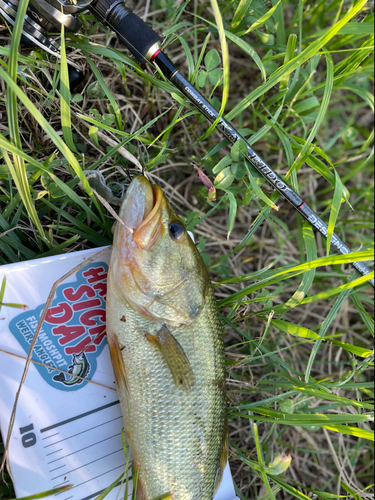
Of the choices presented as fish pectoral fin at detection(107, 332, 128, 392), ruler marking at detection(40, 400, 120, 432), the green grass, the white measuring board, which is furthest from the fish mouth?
ruler marking at detection(40, 400, 120, 432)

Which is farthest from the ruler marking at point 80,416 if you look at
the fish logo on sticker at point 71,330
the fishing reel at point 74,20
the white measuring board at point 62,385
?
the fishing reel at point 74,20

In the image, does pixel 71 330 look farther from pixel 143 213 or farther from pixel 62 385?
pixel 143 213

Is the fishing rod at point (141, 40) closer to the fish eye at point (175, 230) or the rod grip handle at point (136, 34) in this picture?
the rod grip handle at point (136, 34)

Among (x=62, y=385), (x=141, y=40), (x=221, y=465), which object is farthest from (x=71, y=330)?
(x=141, y=40)

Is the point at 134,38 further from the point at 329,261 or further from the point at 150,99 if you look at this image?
the point at 329,261

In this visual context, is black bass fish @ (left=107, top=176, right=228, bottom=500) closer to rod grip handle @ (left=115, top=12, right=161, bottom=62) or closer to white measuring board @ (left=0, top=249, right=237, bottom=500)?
white measuring board @ (left=0, top=249, right=237, bottom=500)
